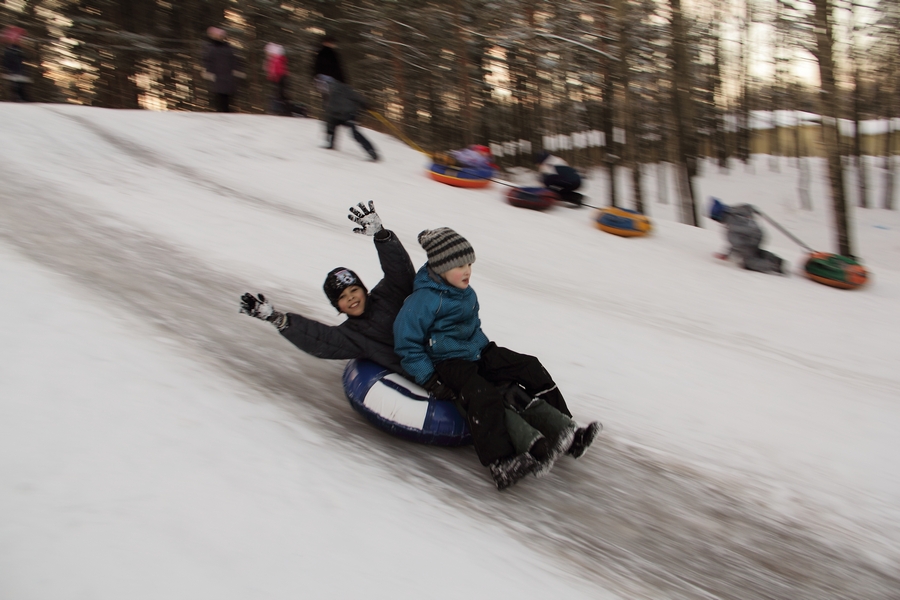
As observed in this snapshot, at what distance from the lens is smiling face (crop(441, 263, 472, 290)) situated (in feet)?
9.37

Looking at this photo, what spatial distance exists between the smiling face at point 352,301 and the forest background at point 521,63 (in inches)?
321

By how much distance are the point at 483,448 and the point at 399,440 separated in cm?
51

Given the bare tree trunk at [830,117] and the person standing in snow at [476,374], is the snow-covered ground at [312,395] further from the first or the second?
the bare tree trunk at [830,117]

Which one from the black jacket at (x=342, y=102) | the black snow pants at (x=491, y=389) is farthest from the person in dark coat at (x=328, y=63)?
the black snow pants at (x=491, y=389)

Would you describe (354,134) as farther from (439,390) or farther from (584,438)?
(584,438)

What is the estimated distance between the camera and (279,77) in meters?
11.9

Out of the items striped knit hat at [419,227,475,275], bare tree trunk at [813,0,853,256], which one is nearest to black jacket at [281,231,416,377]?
striped knit hat at [419,227,475,275]

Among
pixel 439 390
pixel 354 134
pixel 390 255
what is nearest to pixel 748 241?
pixel 390 255

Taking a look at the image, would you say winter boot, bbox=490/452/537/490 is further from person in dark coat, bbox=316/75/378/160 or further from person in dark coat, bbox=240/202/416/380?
person in dark coat, bbox=316/75/378/160

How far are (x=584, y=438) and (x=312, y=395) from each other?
4.34 feet

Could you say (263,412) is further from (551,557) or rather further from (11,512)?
(551,557)

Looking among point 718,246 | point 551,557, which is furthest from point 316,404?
point 718,246

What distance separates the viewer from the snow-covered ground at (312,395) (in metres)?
1.88

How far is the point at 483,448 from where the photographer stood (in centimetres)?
261
